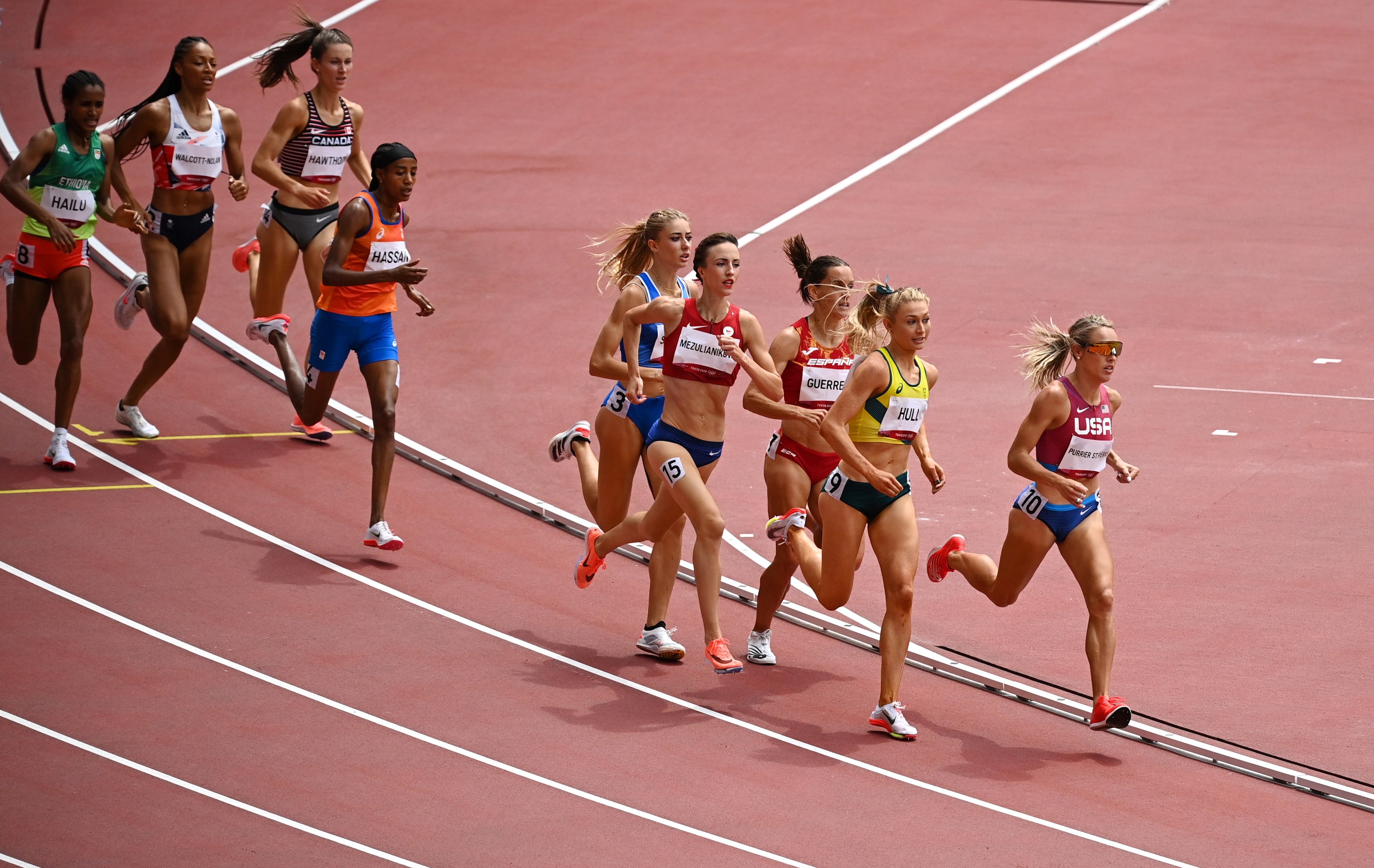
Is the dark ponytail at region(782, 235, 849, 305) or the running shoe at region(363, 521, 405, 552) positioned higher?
the dark ponytail at region(782, 235, 849, 305)

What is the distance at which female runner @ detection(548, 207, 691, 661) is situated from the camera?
32.2ft

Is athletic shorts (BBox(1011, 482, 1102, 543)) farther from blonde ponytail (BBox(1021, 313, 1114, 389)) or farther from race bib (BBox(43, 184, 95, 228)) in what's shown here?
race bib (BBox(43, 184, 95, 228))

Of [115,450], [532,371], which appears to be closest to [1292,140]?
[532,371]

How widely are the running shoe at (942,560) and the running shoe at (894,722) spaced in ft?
3.63

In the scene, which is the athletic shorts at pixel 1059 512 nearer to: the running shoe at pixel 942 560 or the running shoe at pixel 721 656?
the running shoe at pixel 942 560

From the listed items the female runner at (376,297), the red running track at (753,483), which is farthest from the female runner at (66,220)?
the female runner at (376,297)

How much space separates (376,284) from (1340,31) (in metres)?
16.1

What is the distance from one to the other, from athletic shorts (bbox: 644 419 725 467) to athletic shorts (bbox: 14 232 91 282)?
4.76 metres

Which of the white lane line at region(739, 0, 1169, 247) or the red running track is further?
the white lane line at region(739, 0, 1169, 247)

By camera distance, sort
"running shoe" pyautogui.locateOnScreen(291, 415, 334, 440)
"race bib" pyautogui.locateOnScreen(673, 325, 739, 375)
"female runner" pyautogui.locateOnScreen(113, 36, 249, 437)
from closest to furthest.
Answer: "race bib" pyautogui.locateOnScreen(673, 325, 739, 375), "female runner" pyautogui.locateOnScreen(113, 36, 249, 437), "running shoe" pyautogui.locateOnScreen(291, 415, 334, 440)

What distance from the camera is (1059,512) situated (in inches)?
362

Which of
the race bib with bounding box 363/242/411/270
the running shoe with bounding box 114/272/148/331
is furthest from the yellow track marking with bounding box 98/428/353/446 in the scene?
the race bib with bounding box 363/242/411/270

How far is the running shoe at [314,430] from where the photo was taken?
43.7 feet

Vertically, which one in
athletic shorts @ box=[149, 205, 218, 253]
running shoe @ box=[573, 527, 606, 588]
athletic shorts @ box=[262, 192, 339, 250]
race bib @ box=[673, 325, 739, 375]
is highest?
athletic shorts @ box=[262, 192, 339, 250]
